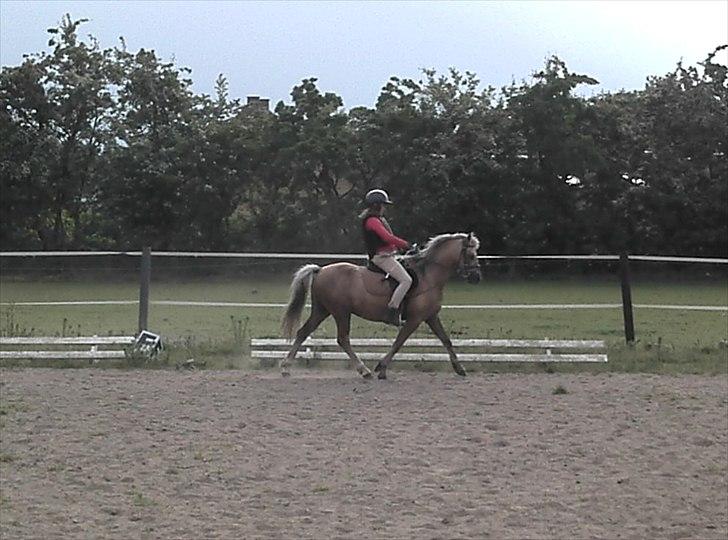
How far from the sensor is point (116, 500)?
6438 millimetres

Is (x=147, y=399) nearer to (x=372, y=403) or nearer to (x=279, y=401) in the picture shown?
(x=279, y=401)

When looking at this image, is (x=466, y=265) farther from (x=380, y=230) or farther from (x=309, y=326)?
(x=309, y=326)

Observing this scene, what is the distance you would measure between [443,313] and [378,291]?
683cm

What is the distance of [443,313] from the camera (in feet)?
60.0

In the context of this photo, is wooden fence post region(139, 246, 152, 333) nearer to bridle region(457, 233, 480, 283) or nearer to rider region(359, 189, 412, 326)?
rider region(359, 189, 412, 326)

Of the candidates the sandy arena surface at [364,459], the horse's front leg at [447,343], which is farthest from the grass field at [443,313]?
the sandy arena surface at [364,459]

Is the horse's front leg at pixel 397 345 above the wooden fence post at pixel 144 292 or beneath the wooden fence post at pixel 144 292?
beneath

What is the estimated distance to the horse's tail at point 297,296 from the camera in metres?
11.7

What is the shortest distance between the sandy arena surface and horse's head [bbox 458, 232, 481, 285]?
4.05 feet

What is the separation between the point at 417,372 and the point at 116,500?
19.7 feet

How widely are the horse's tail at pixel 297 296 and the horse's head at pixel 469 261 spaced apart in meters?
1.59

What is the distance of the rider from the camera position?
37.2 ft

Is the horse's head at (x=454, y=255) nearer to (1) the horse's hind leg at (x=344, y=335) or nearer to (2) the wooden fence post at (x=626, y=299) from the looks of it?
(1) the horse's hind leg at (x=344, y=335)

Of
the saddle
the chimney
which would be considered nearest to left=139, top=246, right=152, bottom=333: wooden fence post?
the saddle
